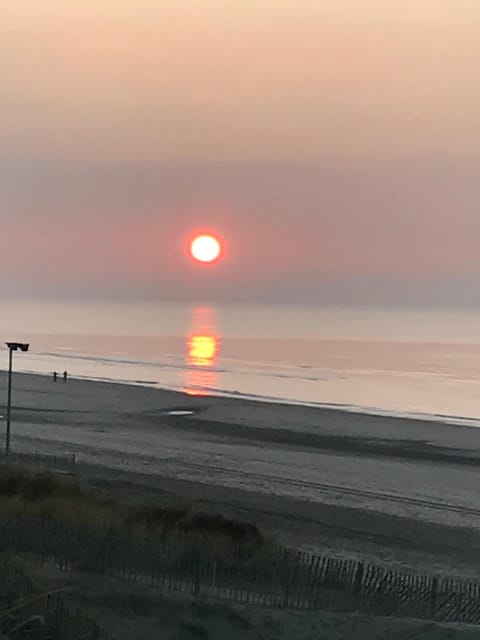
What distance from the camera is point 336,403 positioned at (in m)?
43.4

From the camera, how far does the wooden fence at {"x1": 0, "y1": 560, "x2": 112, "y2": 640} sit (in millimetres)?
8016

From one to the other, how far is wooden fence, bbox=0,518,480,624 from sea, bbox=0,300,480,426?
92.1 ft

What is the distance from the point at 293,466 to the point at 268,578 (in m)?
14.3

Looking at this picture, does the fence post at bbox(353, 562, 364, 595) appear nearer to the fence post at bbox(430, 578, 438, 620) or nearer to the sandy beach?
the fence post at bbox(430, 578, 438, 620)

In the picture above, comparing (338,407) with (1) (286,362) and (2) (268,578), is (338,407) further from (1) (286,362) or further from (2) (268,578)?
(2) (268,578)

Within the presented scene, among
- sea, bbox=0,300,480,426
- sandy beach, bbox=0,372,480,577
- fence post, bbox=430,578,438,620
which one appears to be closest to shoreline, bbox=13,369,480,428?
sea, bbox=0,300,480,426

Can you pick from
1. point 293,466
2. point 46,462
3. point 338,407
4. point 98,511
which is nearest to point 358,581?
point 98,511

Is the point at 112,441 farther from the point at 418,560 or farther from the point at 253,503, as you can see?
the point at 418,560

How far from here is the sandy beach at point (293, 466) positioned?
54.6 ft

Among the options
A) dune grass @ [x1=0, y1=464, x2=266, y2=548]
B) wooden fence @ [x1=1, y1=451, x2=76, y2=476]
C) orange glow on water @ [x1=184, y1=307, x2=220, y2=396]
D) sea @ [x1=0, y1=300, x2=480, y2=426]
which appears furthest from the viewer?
orange glow on water @ [x1=184, y1=307, x2=220, y2=396]

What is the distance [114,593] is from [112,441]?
18059mm

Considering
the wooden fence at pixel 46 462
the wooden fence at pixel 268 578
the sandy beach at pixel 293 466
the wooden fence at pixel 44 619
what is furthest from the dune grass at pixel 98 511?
the wooden fence at pixel 46 462

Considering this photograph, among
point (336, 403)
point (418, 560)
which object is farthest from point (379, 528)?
point (336, 403)

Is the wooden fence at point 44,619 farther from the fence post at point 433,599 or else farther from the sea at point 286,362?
the sea at point 286,362
